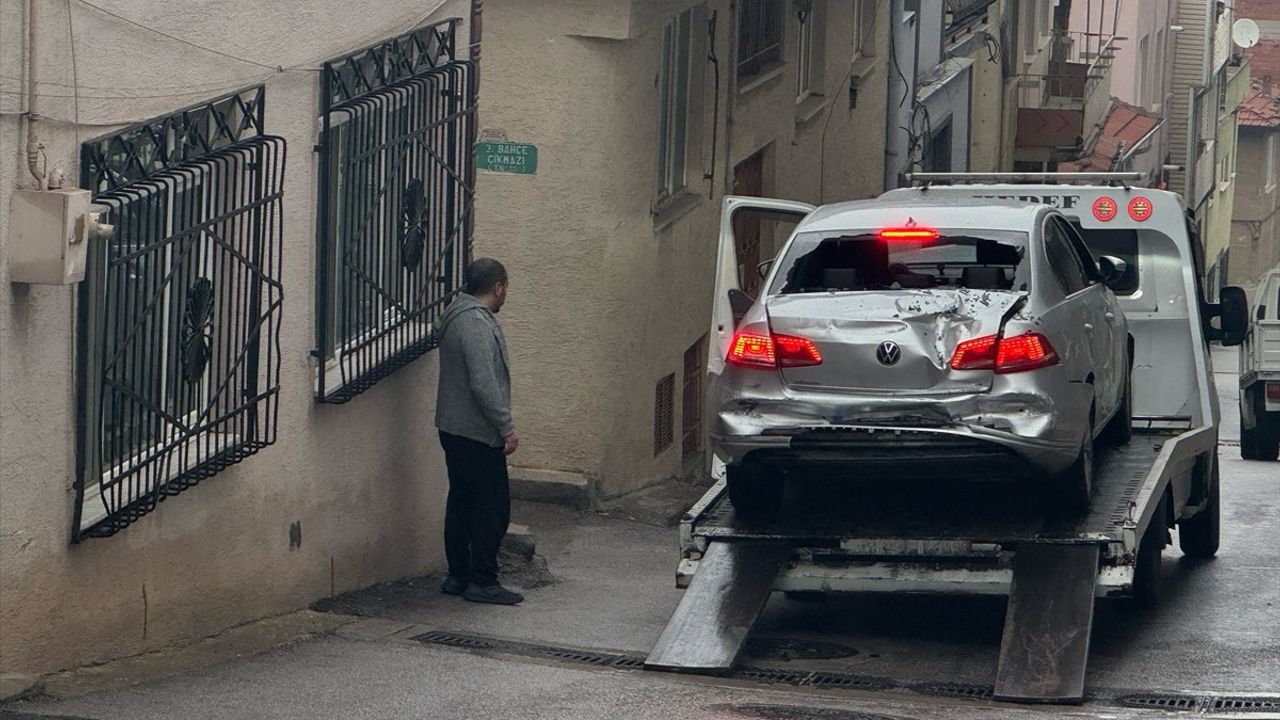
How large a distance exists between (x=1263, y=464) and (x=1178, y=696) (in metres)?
13.9

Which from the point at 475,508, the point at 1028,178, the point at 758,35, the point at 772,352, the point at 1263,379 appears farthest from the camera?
the point at 1263,379

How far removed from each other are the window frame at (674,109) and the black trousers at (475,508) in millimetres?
5259

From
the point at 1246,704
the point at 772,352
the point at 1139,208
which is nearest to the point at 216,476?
the point at 772,352

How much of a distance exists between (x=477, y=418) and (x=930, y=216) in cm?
237

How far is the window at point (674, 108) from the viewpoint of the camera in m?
15.1

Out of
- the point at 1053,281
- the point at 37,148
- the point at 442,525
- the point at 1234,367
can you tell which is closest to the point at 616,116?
the point at 442,525

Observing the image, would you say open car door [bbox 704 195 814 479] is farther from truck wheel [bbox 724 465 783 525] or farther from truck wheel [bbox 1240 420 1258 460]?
truck wheel [bbox 1240 420 1258 460]

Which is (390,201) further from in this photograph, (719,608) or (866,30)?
(866,30)

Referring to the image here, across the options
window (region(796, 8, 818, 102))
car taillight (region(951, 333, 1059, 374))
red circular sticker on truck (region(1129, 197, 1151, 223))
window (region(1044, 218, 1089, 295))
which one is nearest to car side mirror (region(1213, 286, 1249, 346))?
red circular sticker on truck (region(1129, 197, 1151, 223))

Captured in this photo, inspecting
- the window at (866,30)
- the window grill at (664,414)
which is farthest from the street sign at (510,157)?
the window at (866,30)

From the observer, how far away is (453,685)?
791cm

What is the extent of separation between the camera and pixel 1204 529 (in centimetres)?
1241

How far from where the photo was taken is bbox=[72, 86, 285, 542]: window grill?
7.52 meters

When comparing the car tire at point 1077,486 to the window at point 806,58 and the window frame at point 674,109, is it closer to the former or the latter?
the window frame at point 674,109
